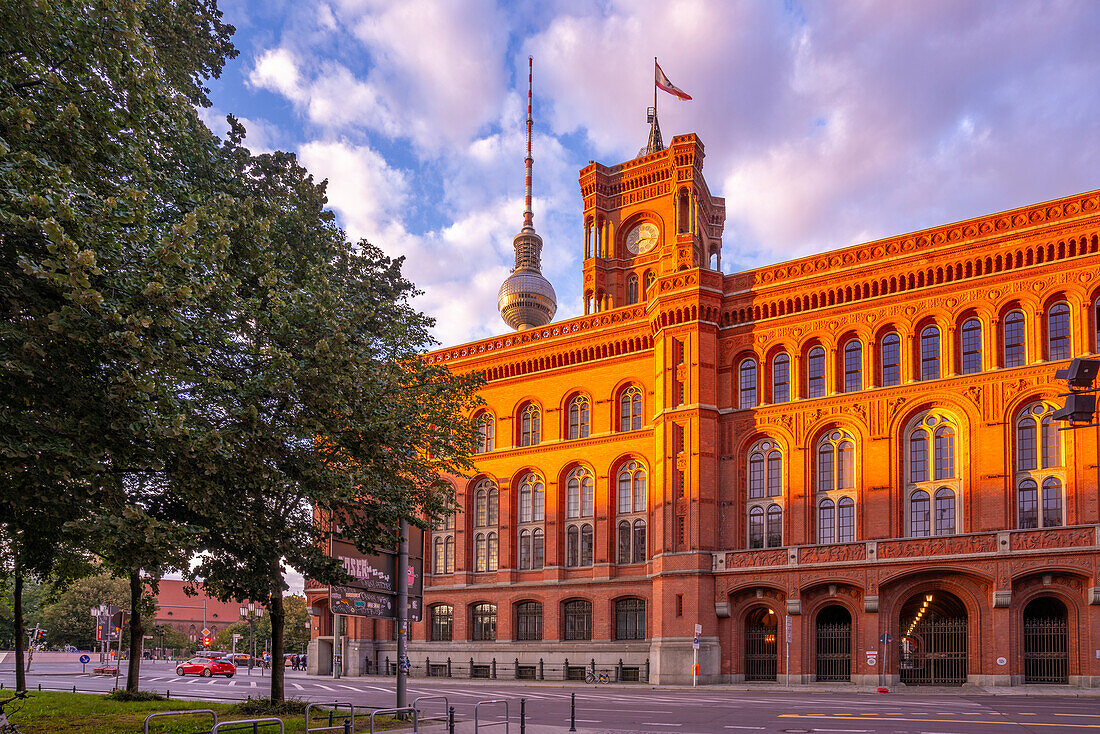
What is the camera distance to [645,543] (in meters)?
48.5

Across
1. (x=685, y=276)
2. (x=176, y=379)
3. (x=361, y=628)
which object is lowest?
(x=361, y=628)

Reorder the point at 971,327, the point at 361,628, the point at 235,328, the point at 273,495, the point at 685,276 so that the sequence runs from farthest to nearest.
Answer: the point at 361,628
the point at 685,276
the point at 971,327
the point at 273,495
the point at 235,328

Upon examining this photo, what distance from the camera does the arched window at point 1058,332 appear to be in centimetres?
3843

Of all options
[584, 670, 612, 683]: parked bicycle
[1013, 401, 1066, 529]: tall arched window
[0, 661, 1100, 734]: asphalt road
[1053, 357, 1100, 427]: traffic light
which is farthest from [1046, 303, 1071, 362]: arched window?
[584, 670, 612, 683]: parked bicycle

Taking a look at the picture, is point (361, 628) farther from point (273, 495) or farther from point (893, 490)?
point (273, 495)

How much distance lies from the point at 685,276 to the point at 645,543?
13.8m

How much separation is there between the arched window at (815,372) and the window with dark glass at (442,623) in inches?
959

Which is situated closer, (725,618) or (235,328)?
(235,328)

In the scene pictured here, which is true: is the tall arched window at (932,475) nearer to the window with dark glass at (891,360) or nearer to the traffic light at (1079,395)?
the window with dark glass at (891,360)

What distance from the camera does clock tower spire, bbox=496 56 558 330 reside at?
7700 centimetres

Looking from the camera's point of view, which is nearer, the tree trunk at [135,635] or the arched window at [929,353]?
the tree trunk at [135,635]

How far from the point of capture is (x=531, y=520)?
5294 centimetres

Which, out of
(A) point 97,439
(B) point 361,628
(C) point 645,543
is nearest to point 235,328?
(A) point 97,439

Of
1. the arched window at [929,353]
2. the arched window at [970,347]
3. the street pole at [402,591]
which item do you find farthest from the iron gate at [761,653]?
the street pole at [402,591]
